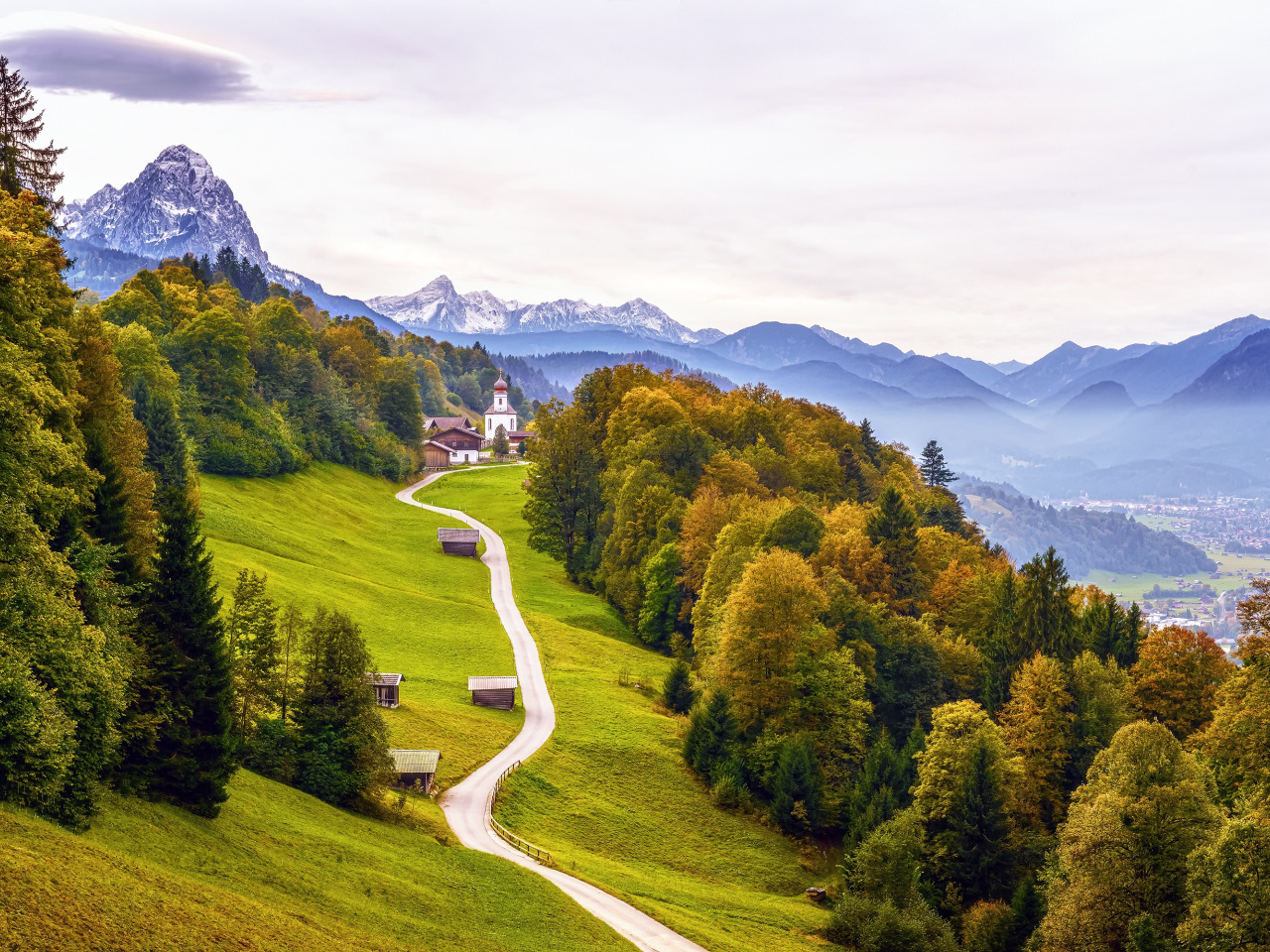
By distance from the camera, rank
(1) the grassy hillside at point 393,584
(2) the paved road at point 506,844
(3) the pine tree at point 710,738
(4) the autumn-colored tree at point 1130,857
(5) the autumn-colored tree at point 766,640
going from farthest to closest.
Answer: (5) the autumn-colored tree at point 766,640, (3) the pine tree at point 710,738, (1) the grassy hillside at point 393,584, (4) the autumn-colored tree at point 1130,857, (2) the paved road at point 506,844

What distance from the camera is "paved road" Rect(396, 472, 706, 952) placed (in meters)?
30.1

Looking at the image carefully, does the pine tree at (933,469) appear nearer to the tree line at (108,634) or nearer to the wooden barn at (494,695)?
the wooden barn at (494,695)

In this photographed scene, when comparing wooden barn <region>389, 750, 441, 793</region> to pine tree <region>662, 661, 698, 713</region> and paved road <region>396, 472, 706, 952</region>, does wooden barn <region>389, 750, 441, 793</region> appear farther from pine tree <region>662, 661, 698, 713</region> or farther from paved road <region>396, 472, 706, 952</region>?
pine tree <region>662, 661, 698, 713</region>

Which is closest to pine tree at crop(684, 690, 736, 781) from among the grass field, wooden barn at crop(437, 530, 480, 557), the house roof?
the grass field

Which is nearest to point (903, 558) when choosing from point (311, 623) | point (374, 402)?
point (311, 623)

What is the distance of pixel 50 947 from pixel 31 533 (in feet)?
39.7

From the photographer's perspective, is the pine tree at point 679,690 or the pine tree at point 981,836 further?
the pine tree at point 679,690

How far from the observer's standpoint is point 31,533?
23516 mm

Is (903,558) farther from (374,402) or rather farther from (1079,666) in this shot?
(374,402)

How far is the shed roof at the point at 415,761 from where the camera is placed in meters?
37.8

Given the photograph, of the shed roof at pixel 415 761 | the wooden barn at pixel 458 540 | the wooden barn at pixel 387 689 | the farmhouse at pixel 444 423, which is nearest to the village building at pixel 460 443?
the farmhouse at pixel 444 423

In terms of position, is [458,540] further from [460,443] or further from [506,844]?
[460,443]

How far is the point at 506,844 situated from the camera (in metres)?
35.3

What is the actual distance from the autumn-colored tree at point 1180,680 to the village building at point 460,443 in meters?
120
